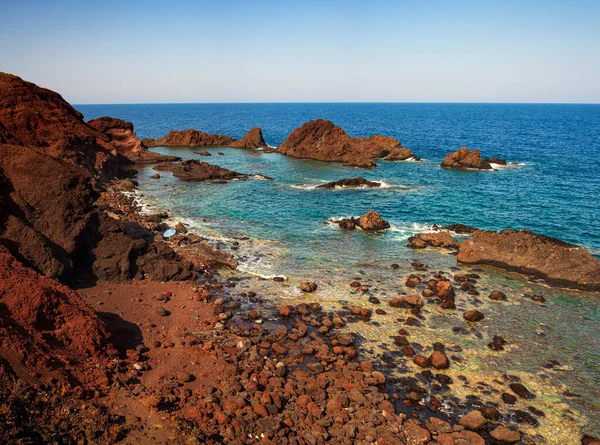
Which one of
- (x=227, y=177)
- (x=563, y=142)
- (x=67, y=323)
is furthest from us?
(x=563, y=142)

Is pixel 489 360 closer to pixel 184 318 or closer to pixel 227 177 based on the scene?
pixel 184 318

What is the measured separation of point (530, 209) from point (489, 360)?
4008 cm

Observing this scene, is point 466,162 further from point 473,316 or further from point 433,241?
point 473,316

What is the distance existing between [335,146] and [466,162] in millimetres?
29169

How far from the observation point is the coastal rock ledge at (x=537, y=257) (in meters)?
34.1

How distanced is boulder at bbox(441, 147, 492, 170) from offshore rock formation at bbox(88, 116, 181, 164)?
5992cm

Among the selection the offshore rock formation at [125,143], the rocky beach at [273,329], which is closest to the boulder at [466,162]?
the rocky beach at [273,329]

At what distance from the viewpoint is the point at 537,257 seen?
118 ft

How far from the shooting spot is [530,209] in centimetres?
5675

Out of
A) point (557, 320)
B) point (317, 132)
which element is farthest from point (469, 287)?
point (317, 132)

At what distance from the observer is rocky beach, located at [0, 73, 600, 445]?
17.4m

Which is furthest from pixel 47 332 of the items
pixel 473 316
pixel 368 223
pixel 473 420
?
→ pixel 368 223

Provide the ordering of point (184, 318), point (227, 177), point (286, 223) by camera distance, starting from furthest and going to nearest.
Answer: point (227, 177) < point (286, 223) < point (184, 318)

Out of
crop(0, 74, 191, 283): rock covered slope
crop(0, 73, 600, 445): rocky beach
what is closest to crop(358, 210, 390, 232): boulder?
crop(0, 73, 600, 445): rocky beach
